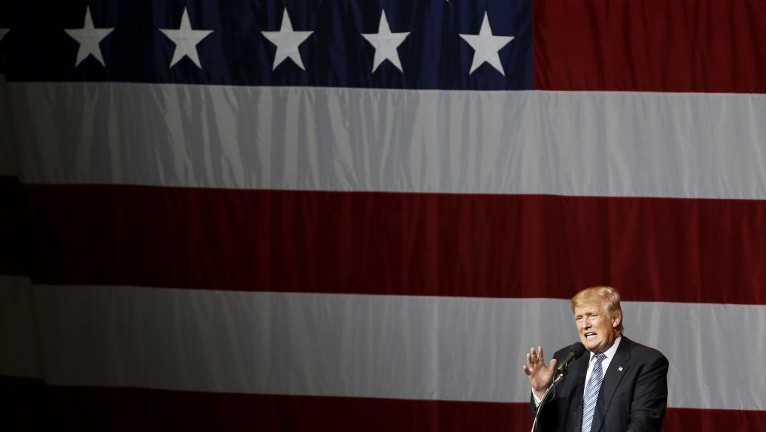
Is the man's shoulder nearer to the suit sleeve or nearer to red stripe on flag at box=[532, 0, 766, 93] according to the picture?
the suit sleeve

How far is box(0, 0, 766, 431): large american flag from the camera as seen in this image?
4.10 metres

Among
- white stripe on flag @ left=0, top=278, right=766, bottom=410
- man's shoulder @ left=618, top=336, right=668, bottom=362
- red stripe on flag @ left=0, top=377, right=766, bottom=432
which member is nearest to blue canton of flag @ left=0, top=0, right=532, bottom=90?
white stripe on flag @ left=0, top=278, right=766, bottom=410

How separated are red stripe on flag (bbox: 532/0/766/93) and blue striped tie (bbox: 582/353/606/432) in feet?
5.15

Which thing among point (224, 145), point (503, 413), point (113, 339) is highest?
point (224, 145)

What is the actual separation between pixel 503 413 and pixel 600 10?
172 cm

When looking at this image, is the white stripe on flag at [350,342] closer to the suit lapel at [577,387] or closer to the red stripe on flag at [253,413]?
the red stripe on flag at [253,413]

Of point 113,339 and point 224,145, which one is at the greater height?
point 224,145

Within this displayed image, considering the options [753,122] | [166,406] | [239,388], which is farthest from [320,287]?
[753,122]

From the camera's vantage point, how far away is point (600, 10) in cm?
415

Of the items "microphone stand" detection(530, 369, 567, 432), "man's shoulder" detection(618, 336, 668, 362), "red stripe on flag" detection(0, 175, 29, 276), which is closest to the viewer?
"microphone stand" detection(530, 369, 567, 432)

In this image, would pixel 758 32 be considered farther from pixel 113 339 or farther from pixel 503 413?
pixel 113 339

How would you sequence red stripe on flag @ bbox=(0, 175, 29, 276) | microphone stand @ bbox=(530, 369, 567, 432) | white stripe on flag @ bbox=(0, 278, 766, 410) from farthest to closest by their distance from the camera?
1. red stripe on flag @ bbox=(0, 175, 29, 276)
2. white stripe on flag @ bbox=(0, 278, 766, 410)
3. microphone stand @ bbox=(530, 369, 567, 432)

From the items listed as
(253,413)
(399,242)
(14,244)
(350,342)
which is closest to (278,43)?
(399,242)

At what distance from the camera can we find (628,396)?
2799 mm
